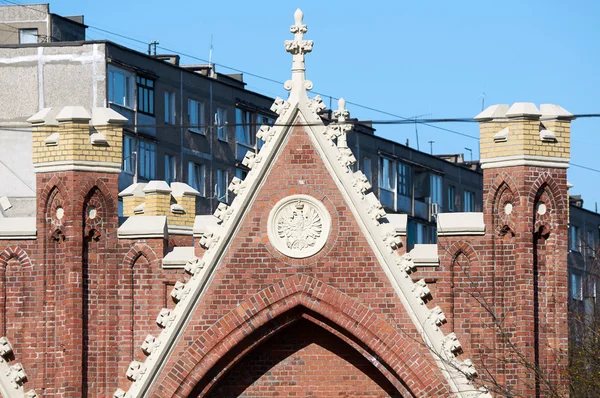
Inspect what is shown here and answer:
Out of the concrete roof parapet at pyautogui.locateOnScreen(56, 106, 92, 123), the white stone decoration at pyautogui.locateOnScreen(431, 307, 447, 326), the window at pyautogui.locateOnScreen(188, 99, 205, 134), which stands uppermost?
the window at pyautogui.locateOnScreen(188, 99, 205, 134)

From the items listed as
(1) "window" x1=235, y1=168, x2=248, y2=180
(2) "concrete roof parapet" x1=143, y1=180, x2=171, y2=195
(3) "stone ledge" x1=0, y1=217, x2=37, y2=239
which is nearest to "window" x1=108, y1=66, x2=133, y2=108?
(1) "window" x1=235, y1=168, x2=248, y2=180

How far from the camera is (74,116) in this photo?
30.5 m

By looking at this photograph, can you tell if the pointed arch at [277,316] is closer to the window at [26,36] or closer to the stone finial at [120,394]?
the stone finial at [120,394]

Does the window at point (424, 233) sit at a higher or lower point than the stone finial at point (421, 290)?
higher

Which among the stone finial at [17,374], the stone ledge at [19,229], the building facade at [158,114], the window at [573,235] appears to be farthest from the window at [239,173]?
the stone finial at [17,374]

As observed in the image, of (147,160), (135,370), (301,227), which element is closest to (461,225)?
(301,227)

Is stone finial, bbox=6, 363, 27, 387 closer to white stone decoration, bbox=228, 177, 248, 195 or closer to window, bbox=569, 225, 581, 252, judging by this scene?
white stone decoration, bbox=228, 177, 248, 195

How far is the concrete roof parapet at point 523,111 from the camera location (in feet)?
98.0

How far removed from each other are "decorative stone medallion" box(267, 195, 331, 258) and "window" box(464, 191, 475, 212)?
5605cm

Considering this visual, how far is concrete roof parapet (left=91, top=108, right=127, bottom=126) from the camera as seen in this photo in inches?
1209

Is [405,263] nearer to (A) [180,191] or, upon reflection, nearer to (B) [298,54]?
(B) [298,54]

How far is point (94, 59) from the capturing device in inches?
2360

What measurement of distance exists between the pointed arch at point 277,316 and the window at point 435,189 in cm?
5251

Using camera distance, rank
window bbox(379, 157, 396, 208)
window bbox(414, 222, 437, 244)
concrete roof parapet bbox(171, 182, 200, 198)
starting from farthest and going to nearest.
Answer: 1. window bbox(414, 222, 437, 244)
2. window bbox(379, 157, 396, 208)
3. concrete roof parapet bbox(171, 182, 200, 198)
